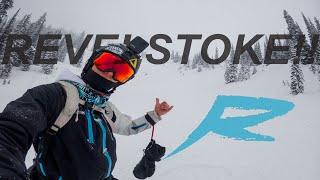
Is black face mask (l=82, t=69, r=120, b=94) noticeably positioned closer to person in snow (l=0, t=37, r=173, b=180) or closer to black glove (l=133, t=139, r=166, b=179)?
person in snow (l=0, t=37, r=173, b=180)

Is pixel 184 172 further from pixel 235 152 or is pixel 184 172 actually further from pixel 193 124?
pixel 193 124

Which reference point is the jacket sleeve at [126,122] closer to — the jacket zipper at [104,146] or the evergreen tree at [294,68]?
the jacket zipper at [104,146]

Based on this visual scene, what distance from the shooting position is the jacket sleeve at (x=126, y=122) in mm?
3588

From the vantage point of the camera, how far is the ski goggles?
298 centimetres

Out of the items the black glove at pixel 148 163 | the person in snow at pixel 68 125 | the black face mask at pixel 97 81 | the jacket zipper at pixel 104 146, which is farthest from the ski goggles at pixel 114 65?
the black glove at pixel 148 163

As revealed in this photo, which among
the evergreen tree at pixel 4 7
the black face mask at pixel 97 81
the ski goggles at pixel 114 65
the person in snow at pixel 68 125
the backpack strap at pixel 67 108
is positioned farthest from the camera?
the evergreen tree at pixel 4 7

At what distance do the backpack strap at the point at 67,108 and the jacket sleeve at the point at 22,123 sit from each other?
55mm

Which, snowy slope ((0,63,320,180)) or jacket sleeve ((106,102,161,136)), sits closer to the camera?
jacket sleeve ((106,102,161,136))

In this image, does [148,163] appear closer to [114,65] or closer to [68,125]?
[114,65]

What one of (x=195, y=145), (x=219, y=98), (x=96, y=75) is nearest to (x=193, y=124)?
(x=195, y=145)

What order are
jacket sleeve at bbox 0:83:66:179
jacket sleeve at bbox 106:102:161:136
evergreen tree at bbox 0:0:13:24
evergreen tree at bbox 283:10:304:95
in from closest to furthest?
jacket sleeve at bbox 0:83:66:179
jacket sleeve at bbox 106:102:161:136
evergreen tree at bbox 283:10:304:95
evergreen tree at bbox 0:0:13:24

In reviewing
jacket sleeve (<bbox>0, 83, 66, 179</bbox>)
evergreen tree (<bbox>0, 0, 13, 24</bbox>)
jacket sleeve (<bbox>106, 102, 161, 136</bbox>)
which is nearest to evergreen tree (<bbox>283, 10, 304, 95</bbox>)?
jacket sleeve (<bbox>106, 102, 161, 136</bbox>)

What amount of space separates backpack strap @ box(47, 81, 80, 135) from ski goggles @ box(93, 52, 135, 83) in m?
0.65

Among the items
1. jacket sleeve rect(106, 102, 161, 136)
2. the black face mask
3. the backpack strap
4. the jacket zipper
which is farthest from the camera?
jacket sleeve rect(106, 102, 161, 136)
